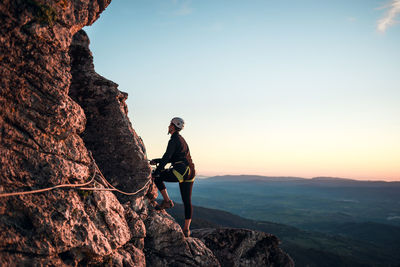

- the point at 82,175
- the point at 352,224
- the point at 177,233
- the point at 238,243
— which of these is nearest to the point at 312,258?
the point at 238,243

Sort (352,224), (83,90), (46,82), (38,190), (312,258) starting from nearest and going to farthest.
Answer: (38,190) < (46,82) < (83,90) < (312,258) < (352,224)

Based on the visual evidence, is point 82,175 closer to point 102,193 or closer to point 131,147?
point 102,193

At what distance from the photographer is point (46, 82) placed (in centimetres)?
614

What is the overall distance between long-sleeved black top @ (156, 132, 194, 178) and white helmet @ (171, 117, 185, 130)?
0.29 metres

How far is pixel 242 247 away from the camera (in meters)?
14.1

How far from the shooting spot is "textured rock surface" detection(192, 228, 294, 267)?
13.7m

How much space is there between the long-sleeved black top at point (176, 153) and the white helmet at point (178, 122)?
0.29 metres

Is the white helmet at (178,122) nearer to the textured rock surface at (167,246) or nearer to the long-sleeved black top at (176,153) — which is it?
the long-sleeved black top at (176,153)

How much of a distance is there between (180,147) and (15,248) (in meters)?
5.79

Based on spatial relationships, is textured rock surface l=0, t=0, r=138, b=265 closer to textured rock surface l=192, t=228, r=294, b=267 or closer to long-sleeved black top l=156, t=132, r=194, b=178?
long-sleeved black top l=156, t=132, r=194, b=178

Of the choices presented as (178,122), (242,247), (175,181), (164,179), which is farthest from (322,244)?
(178,122)

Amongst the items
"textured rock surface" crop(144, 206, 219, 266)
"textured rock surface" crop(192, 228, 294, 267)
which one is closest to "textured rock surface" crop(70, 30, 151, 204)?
"textured rock surface" crop(144, 206, 219, 266)

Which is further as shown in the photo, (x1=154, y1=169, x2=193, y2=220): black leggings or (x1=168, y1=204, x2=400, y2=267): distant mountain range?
(x1=168, y1=204, x2=400, y2=267): distant mountain range

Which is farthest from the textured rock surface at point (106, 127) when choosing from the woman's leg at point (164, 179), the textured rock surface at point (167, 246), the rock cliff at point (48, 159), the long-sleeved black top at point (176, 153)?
the rock cliff at point (48, 159)
